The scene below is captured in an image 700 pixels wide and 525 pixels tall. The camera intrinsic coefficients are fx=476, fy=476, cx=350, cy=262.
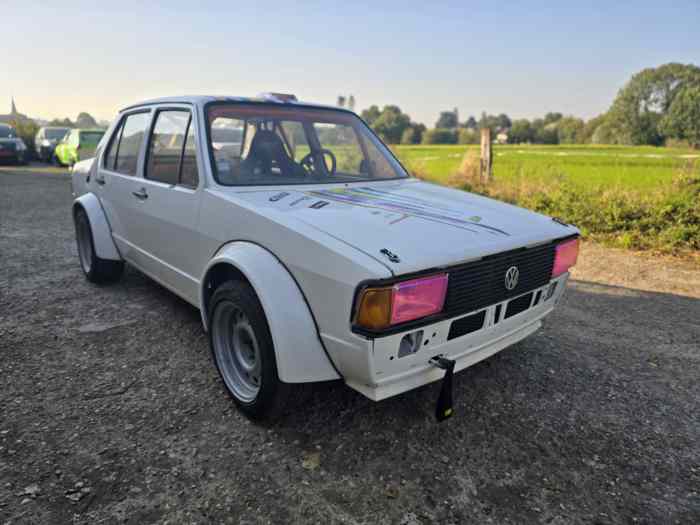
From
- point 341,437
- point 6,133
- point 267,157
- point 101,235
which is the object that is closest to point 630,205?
point 267,157

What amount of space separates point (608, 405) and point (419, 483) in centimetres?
137

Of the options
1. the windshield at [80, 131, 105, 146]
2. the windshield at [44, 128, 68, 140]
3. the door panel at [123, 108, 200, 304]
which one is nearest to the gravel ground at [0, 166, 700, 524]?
the door panel at [123, 108, 200, 304]

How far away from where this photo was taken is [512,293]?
2.42 meters

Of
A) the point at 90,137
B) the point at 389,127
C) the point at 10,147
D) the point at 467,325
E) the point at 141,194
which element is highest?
the point at 389,127

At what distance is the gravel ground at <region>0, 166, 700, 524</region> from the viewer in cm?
197

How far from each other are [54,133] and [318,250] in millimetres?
21652

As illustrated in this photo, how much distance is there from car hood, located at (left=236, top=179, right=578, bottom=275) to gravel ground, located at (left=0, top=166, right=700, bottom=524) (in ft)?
3.19

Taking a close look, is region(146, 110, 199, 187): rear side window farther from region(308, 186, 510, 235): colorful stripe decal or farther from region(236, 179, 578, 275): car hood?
region(308, 186, 510, 235): colorful stripe decal

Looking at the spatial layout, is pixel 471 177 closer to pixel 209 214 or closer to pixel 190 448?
pixel 209 214

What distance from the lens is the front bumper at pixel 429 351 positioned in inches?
77.2

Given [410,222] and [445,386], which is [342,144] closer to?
[410,222]

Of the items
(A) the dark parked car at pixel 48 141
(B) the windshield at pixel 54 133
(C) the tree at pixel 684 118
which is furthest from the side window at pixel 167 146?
(C) the tree at pixel 684 118

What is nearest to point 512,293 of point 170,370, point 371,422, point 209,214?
point 371,422

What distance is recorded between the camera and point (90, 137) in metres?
15.4
